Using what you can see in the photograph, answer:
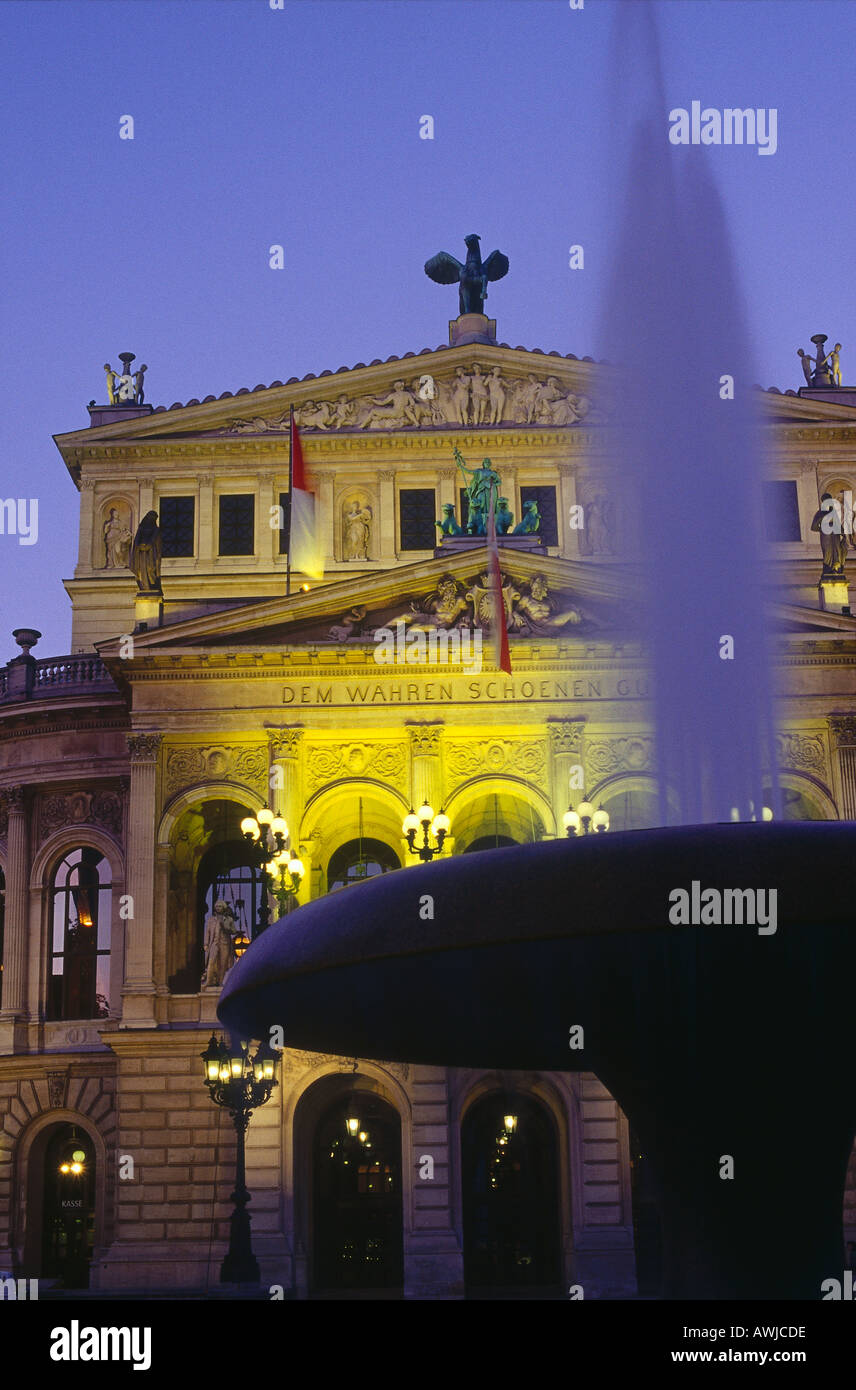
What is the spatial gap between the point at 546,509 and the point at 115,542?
1113 centimetres

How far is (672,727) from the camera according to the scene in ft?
68.0

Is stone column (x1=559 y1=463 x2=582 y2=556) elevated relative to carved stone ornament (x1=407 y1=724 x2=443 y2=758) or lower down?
elevated

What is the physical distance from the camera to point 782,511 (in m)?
46.7

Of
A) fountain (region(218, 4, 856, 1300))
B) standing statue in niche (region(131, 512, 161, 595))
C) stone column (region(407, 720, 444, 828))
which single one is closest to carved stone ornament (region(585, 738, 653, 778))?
stone column (region(407, 720, 444, 828))

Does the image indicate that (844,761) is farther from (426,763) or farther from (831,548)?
(426,763)

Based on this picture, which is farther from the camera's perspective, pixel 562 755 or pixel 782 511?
pixel 782 511

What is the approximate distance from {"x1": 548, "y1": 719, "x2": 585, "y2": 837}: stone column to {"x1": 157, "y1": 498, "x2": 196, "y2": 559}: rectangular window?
41.4 ft

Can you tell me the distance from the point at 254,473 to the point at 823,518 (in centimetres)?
1545

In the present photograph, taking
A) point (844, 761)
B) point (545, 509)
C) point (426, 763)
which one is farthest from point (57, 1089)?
point (545, 509)

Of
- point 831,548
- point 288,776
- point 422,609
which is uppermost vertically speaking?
point 831,548

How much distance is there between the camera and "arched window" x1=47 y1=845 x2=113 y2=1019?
40.7m

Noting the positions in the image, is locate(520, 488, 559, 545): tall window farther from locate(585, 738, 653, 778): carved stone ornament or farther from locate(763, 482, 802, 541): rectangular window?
locate(585, 738, 653, 778): carved stone ornament
